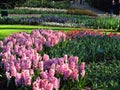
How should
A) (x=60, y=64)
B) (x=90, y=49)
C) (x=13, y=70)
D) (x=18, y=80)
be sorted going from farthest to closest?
(x=90, y=49) < (x=60, y=64) < (x=13, y=70) < (x=18, y=80)

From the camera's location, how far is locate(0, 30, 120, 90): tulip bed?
23.8ft

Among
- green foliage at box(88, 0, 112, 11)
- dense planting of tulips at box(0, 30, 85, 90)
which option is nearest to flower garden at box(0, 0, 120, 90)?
dense planting of tulips at box(0, 30, 85, 90)

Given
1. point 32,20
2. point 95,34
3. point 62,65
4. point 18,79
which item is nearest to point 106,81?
point 62,65

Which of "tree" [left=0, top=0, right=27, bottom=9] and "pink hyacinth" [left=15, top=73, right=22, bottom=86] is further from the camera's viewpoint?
"tree" [left=0, top=0, right=27, bottom=9]

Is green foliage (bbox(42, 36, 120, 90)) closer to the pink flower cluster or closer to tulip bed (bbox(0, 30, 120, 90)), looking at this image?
tulip bed (bbox(0, 30, 120, 90))

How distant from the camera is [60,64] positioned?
7812mm

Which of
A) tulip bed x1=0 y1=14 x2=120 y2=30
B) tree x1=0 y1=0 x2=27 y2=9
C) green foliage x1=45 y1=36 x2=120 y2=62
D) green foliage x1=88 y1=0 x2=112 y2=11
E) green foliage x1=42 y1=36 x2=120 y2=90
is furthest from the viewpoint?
green foliage x1=88 y1=0 x2=112 y2=11

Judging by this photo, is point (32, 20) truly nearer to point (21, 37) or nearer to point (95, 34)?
point (95, 34)

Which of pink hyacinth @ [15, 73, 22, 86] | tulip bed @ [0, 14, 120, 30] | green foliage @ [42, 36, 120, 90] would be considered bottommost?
tulip bed @ [0, 14, 120, 30]

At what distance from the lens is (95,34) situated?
14.0m

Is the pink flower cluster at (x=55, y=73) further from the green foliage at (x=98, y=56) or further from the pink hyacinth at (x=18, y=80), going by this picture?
the green foliage at (x=98, y=56)

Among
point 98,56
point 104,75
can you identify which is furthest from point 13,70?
point 98,56

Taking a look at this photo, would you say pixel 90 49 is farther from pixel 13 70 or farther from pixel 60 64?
pixel 13 70

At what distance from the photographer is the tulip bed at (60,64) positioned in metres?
7.26
